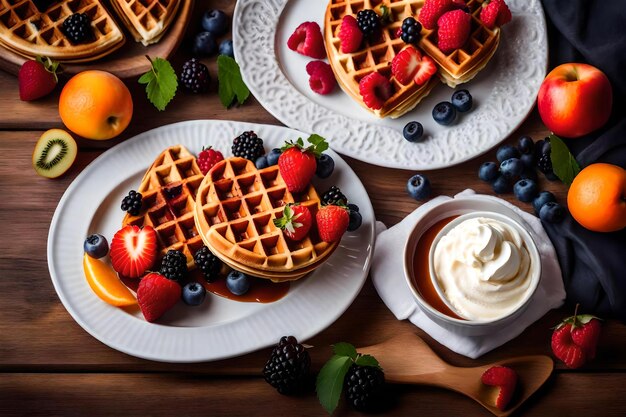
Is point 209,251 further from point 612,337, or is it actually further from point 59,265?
point 612,337

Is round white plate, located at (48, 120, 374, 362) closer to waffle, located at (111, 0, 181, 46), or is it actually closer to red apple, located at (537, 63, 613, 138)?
waffle, located at (111, 0, 181, 46)

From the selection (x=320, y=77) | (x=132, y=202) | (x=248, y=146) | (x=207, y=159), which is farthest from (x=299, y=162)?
(x=132, y=202)

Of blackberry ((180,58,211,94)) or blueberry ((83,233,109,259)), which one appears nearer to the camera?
blueberry ((83,233,109,259))

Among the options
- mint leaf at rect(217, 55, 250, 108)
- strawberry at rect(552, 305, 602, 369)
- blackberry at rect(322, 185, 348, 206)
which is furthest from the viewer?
mint leaf at rect(217, 55, 250, 108)

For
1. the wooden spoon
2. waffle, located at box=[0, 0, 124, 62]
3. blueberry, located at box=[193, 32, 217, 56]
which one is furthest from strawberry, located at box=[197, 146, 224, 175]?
the wooden spoon

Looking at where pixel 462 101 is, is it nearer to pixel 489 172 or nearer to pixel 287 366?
pixel 489 172

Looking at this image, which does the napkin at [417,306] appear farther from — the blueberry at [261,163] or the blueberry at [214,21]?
the blueberry at [214,21]
